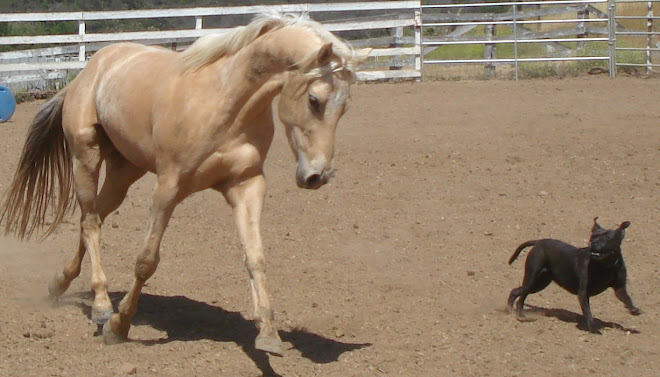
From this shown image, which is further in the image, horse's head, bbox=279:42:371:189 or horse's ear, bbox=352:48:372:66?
horse's ear, bbox=352:48:372:66

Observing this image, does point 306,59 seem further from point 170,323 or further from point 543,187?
point 543,187

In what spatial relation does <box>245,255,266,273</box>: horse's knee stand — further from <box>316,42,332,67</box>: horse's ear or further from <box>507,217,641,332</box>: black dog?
<box>507,217,641,332</box>: black dog

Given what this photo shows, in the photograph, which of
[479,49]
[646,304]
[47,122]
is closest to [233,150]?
[47,122]

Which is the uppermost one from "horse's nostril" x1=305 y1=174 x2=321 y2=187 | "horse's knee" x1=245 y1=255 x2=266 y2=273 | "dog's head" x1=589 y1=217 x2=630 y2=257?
"horse's nostril" x1=305 y1=174 x2=321 y2=187

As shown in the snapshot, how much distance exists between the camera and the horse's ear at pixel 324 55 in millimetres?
4062

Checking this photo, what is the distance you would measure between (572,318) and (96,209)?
297cm

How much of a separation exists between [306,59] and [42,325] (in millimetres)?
2333

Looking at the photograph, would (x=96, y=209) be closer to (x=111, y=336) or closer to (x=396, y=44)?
(x=111, y=336)

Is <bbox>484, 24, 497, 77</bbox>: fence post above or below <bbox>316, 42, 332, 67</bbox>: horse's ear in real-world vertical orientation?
below

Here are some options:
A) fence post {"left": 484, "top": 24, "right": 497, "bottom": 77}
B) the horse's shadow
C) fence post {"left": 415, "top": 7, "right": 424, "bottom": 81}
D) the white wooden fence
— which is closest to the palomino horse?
the horse's shadow

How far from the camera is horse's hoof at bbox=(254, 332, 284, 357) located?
4234mm

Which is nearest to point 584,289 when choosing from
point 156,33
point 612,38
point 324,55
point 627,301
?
point 627,301

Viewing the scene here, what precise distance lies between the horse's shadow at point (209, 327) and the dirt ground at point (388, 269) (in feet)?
0.05

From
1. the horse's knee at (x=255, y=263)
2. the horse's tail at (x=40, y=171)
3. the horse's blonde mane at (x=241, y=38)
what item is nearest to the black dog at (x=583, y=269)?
the horse's knee at (x=255, y=263)
